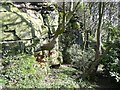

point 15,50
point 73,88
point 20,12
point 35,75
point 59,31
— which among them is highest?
point 20,12

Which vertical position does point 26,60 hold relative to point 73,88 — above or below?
above

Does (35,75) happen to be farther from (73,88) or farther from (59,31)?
(59,31)

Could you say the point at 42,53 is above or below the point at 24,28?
below

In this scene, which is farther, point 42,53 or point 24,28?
point 42,53

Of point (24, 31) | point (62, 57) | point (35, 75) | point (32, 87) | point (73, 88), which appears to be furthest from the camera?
point (62, 57)

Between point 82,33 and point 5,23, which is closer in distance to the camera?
point 5,23

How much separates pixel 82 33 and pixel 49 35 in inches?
148

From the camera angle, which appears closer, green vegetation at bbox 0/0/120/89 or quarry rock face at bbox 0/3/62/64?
green vegetation at bbox 0/0/120/89

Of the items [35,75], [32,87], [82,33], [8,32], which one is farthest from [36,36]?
[82,33]

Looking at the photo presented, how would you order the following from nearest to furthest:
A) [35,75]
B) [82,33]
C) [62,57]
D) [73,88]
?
[35,75] < [73,88] < [62,57] < [82,33]

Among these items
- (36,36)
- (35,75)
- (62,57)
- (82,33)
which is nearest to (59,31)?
(36,36)

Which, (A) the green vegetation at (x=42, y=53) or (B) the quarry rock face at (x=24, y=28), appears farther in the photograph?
(B) the quarry rock face at (x=24, y=28)

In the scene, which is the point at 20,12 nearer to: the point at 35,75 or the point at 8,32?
the point at 8,32

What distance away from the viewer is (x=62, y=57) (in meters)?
9.63
